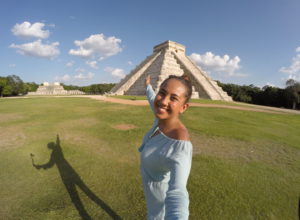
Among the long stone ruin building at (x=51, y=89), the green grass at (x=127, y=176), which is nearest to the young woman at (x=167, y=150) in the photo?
the green grass at (x=127, y=176)

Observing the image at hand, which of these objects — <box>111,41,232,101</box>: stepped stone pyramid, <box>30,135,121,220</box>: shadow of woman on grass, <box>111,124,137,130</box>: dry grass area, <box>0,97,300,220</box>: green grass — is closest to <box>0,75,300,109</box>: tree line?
<box>111,41,232,101</box>: stepped stone pyramid

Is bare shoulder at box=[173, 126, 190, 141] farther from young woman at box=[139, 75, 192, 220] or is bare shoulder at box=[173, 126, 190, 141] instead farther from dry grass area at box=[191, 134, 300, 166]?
dry grass area at box=[191, 134, 300, 166]

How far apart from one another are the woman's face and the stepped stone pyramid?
82.8 feet

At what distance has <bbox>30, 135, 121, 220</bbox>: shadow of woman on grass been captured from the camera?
306 centimetres

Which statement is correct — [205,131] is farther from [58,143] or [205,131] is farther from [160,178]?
[160,178]

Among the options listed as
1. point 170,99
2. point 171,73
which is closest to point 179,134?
point 170,99

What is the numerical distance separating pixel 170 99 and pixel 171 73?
113 ft

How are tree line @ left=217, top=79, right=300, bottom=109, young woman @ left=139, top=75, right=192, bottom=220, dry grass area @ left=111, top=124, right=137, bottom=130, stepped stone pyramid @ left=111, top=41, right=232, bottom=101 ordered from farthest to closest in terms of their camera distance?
tree line @ left=217, top=79, right=300, bottom=109
stepped stone pyramid @ left=111, top=41, right=232, bottom=101
dry grass area @ left=111, top=124, right=137, bottom=130
young woman @ left=139, top=75, right=192, bottom=220

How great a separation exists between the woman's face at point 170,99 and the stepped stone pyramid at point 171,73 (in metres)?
25.2

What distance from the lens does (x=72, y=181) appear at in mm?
3936

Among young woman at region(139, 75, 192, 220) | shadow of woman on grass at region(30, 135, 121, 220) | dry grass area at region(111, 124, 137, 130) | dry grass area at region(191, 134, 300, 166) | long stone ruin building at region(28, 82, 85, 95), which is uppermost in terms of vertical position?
long stone ruin building at region(28, 82, 85, 95)

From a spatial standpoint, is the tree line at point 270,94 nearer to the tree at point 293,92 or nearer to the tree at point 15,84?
the tree at point 293,92

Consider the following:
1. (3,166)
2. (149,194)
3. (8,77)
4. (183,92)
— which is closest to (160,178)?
(149,194)

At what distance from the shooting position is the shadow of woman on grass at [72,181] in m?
3.06
